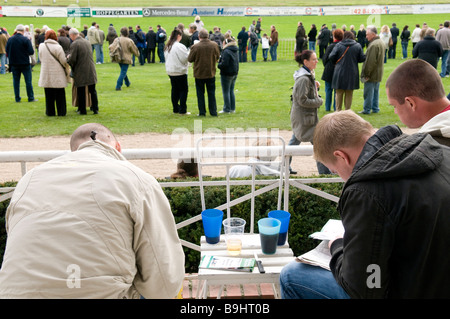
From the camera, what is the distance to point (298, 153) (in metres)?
3.89

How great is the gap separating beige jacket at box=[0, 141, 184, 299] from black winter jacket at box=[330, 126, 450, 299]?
3.03 feet

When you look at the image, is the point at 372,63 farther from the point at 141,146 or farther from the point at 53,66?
the point at 53,66

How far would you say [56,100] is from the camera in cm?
1116

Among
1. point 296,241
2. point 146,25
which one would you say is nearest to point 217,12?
point 146,25

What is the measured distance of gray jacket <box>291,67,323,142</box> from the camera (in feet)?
22.5

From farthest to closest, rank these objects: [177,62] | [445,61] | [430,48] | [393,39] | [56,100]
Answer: [393,39] → [445,61] → [430,48] → [56,100] → [177,62]

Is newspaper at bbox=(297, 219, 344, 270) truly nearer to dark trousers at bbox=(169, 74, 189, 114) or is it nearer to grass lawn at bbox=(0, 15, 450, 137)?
grass lawn at bbox=(0, 15, 450, 137)

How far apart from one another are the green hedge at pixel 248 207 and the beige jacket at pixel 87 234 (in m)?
2.10

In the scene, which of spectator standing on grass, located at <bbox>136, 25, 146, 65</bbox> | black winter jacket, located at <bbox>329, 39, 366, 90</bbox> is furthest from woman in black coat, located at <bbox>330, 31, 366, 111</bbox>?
spectator standing on grass, located at <bbox>136, 25, 146, 65</bbox>

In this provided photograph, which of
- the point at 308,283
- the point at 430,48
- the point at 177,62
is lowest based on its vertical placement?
the point at 308,283

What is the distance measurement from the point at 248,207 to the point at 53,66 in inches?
307

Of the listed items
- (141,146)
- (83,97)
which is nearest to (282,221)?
(141,146)
